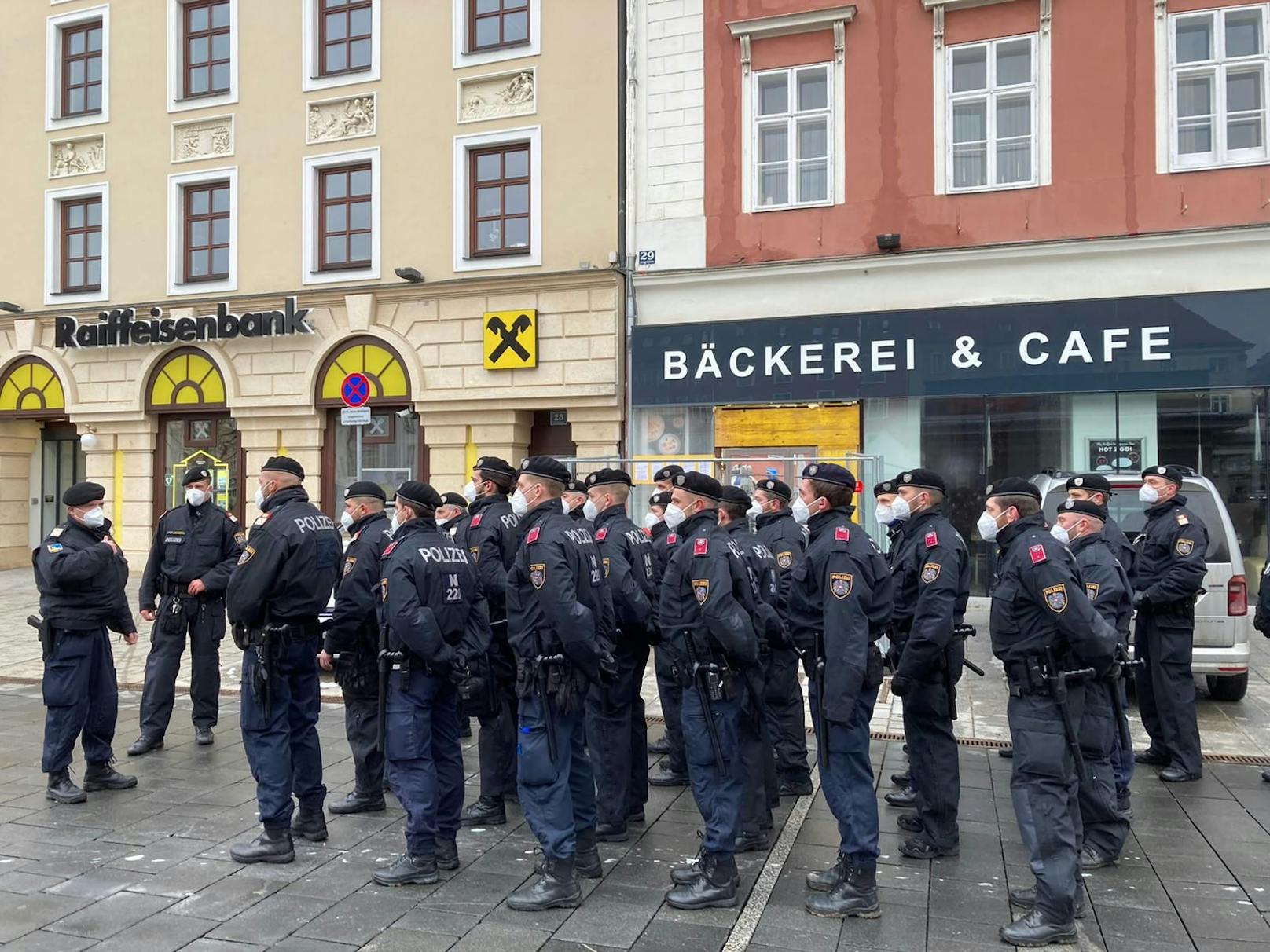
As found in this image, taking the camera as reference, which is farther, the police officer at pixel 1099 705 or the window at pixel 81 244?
the window at pixel 81 244

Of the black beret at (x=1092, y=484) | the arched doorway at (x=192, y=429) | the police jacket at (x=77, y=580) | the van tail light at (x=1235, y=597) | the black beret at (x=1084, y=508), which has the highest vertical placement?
the arched doorway at (x=192, y=429)

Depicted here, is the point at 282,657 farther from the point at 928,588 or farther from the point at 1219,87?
the point at 1219,87

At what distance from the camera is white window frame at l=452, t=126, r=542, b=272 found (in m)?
16.5

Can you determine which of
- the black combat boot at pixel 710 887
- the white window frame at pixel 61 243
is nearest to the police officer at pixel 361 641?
the black combat boot at pixel 710 887

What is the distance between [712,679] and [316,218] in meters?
15.1

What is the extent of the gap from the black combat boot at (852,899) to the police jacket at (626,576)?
185 cm

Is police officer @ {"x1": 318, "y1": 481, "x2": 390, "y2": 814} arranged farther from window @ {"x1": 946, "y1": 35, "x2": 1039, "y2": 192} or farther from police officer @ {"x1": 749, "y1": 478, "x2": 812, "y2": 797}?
window @ {"x1": 946, "y1": 35, "x2": 1039, "y2": 192}

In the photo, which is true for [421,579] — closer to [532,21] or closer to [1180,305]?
[1180,305]

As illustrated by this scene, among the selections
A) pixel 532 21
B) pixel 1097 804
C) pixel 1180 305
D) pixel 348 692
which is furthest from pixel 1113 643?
pixel 532 21

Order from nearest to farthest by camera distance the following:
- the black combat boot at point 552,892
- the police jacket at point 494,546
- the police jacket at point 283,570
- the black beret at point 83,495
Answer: the black combat boot at point 552,892 → the police jacket at point 283,570 → the police jacket at point 494,546 → the black beret at point 83,495

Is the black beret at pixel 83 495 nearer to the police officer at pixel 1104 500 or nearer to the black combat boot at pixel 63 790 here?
the black combat boot at pixel 63 790

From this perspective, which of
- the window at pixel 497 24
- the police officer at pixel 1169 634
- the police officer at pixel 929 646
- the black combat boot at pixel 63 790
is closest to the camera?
the police officer at pixel 929 646

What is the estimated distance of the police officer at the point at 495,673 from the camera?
6.02 metres

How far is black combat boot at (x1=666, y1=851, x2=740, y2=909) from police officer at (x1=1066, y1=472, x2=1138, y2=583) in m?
Answer: 2.69
